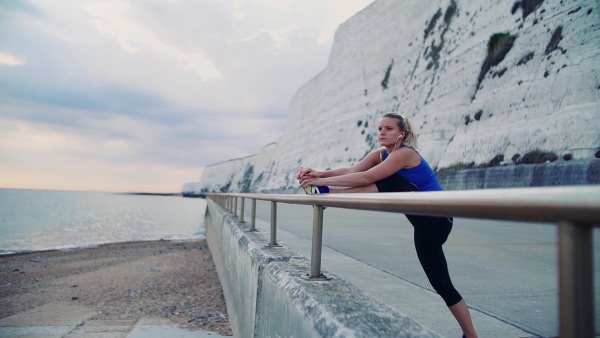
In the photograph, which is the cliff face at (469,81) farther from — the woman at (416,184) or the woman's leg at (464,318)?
the woman's leg at (464,318)

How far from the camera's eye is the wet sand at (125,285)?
628 centimetres

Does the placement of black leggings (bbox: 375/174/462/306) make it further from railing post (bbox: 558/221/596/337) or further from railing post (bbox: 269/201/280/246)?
railing post (bbox: 558/221/596/337)

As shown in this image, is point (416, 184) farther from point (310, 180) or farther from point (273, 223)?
point (273, 223)

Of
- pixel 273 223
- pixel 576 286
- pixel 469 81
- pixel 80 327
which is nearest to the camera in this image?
pixel 576 286

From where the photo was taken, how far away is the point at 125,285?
8477 millimetres

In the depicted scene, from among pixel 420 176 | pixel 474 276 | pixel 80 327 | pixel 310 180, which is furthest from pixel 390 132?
pixel 80 327

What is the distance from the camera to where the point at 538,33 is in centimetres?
1605

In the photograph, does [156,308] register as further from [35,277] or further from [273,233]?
[35,277]

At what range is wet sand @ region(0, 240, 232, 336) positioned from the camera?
247 inches

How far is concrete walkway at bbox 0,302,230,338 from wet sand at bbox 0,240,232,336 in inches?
8.7

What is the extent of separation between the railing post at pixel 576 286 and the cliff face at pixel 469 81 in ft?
45.0

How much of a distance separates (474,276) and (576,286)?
381cm

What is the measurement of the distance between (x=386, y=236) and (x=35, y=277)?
852 centimetres

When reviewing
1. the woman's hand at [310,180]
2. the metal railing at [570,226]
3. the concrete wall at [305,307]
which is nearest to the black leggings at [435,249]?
the concrete wall at [305,307]
